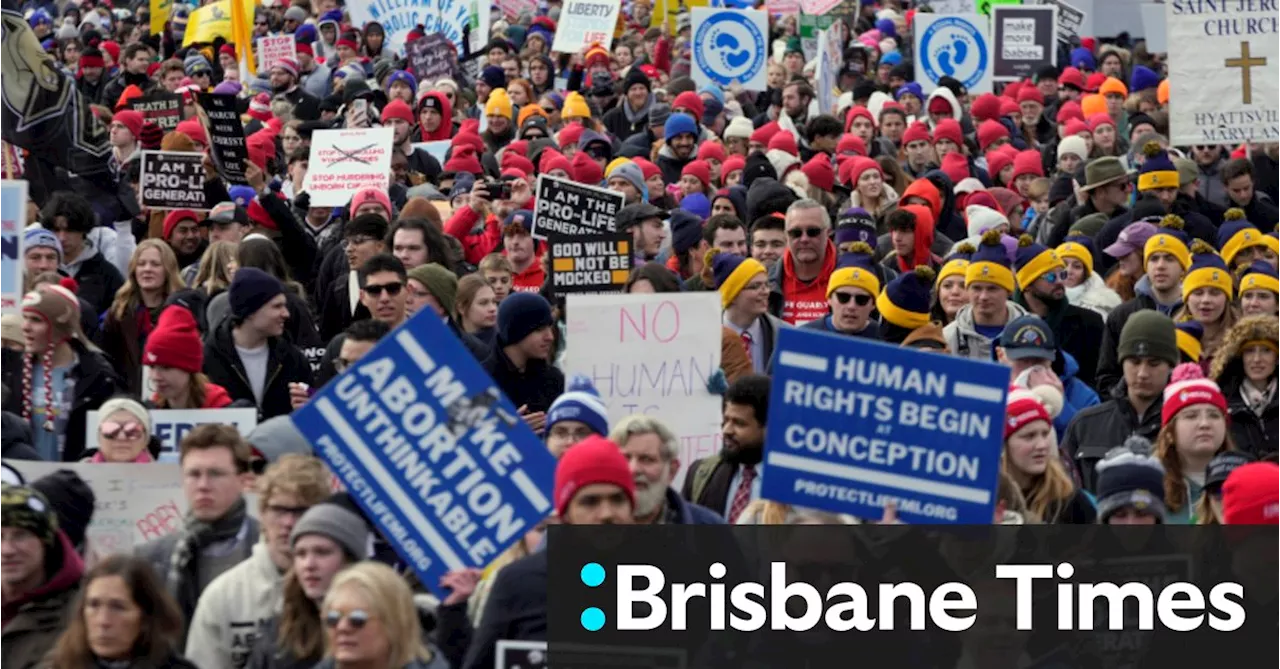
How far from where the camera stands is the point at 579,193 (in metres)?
14.0

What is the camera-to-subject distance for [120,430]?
8.64 meters

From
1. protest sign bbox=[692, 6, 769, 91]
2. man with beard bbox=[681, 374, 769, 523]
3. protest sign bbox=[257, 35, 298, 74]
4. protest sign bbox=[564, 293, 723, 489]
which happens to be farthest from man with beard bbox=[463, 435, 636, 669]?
protest sign bbox=[257, 35, 298, 74]

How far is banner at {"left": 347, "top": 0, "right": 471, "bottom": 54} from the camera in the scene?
24922 mm

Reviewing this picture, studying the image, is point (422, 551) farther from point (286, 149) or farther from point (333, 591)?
point (286, 149)

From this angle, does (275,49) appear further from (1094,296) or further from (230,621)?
(230,621)

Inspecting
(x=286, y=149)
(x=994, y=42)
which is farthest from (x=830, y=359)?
(x=994, y=42)

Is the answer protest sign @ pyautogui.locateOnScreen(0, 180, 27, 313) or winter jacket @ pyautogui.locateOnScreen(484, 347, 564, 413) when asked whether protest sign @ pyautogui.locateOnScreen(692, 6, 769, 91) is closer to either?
winter jacket @ pyautogui.locateOnScreen(484, 347, 564, 413)

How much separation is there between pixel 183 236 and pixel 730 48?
972 cm

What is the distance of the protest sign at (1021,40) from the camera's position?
81.0 feet

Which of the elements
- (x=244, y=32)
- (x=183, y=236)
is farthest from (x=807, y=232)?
(x=244, y=32)

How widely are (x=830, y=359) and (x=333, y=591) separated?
1.58 metres

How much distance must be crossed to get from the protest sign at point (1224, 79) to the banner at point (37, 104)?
6242mm

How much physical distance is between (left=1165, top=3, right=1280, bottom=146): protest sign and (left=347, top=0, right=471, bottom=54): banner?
389 inches

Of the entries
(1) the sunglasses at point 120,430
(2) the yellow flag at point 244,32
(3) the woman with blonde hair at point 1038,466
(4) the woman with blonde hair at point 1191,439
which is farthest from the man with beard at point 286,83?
(3) the woman with blonde hair at point 1038,466
